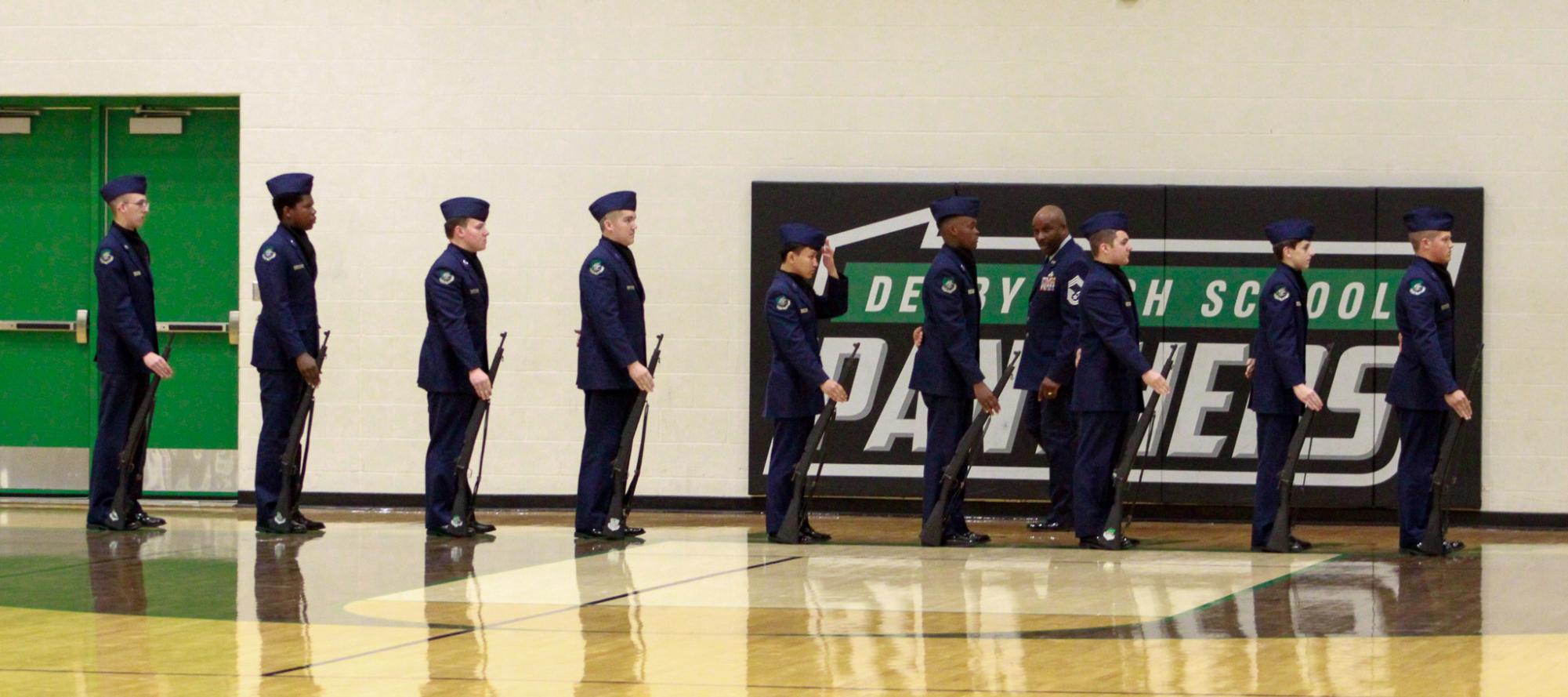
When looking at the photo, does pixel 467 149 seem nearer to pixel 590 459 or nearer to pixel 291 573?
pixel 590 459

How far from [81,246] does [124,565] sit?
4.00 meters

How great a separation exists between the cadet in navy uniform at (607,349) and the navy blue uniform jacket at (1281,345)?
118 inches

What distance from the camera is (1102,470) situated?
912cm

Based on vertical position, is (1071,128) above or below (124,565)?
above

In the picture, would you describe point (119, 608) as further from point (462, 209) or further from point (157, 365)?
point (462, 209)

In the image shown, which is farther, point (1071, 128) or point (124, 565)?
point (1071, 128)

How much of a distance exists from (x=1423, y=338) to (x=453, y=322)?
15.3 ft

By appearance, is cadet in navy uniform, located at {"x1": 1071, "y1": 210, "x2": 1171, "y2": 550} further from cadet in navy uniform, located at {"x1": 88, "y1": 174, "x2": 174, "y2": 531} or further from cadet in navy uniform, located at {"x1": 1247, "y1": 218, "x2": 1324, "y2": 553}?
cadet in navy uniform, located at {"x1": 88, "y1": 174, "x2": 174, "y2": 531}

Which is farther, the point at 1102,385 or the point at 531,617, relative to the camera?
the point at 1102,385

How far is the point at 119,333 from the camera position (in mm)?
9367

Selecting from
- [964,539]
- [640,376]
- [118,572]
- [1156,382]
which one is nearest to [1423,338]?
[1156,382]

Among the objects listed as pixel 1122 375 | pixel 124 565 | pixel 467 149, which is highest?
pixel 467 149

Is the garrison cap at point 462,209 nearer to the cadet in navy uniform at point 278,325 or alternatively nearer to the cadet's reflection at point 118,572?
the cadet in navy uniform at point 278,325

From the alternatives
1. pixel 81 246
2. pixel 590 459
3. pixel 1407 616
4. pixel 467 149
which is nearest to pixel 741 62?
pixel 467 149
